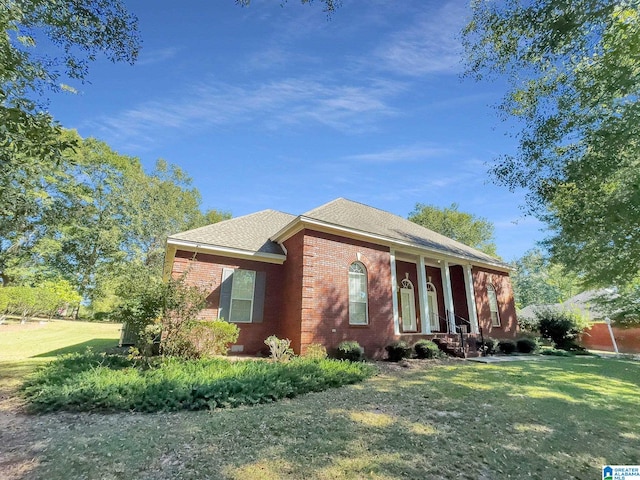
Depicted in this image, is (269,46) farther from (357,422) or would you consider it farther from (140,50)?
(357,422)

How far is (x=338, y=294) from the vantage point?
10.6 m

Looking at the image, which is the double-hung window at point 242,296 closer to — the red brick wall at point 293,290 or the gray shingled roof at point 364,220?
the red brick wall at point 293,290

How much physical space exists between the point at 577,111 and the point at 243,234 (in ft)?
37.7

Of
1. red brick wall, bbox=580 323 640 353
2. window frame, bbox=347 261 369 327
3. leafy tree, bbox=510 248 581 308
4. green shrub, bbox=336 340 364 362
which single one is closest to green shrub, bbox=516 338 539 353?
window frame, bbox=347 261 369 327

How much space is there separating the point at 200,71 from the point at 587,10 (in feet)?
29.0

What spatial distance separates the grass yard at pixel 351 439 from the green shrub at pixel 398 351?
14.4 ft

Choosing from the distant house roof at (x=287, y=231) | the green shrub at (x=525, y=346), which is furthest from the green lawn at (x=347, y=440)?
the green shrub at (x=525, y=346)

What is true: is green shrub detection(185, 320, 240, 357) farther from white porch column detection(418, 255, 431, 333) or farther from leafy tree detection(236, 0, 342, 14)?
white porch column detection(418, 255, 431, 333)

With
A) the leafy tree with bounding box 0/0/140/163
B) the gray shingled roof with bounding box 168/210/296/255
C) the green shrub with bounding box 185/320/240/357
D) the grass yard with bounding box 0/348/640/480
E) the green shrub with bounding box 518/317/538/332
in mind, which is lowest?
the grass yard with bounding box 0/348/640/480

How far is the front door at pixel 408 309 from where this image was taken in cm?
1395

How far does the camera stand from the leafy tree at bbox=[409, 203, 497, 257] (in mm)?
35719

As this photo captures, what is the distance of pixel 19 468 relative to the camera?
9.83 feet

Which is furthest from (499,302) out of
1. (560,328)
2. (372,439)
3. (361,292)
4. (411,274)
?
(372,439)

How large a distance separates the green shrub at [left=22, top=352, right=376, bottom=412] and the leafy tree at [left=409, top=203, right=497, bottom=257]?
32.0m
